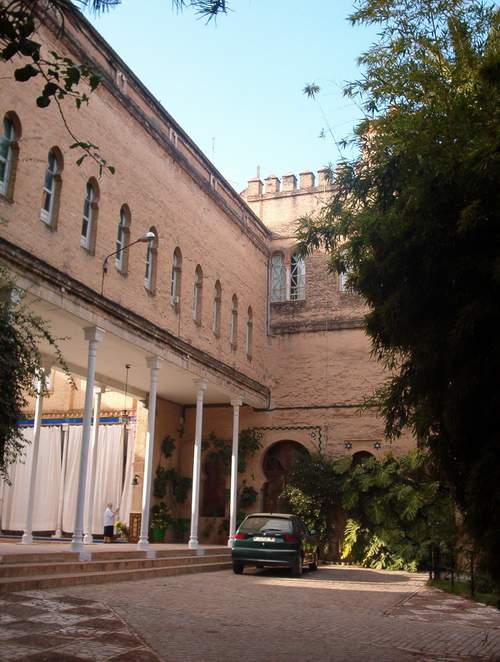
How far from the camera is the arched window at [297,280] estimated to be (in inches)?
1073

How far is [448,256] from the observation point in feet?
20.5

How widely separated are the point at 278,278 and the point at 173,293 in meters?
8.58

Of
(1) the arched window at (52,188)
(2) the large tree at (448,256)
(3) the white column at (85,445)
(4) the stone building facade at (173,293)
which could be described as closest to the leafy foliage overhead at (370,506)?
(4) the stone building facade at (173,293)

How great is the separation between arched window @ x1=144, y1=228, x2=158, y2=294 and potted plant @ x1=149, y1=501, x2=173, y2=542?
828 centimetres

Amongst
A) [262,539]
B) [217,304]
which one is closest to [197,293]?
[217,304]

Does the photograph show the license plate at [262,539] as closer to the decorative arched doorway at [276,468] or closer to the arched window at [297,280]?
the decorative arched doorway at [276,468]

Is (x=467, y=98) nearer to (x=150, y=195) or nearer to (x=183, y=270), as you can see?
(x=150, y=195)

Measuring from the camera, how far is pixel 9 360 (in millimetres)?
9508

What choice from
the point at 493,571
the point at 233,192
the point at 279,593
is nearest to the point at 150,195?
the point at 233,192

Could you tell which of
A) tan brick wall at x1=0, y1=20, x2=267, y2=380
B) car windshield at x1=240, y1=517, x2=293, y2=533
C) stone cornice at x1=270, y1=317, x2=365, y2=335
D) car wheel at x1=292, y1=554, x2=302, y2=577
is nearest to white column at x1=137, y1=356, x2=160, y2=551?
tan brick wall at x1=0, y1=20, x2=267, y2=380

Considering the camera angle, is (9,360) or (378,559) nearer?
(9,360)

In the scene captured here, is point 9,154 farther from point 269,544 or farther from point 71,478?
point 71,478

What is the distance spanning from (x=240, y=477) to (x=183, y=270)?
869 cm

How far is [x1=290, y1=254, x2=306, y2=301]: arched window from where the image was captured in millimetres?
27250
